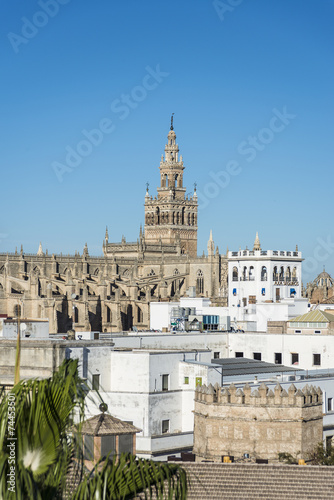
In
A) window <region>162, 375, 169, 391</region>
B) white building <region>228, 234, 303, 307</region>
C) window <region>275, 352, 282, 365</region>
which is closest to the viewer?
window <region>162, 375, 169, 391</region>

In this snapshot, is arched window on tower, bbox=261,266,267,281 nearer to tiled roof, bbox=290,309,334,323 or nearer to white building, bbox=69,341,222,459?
tiled roof, bbox=290,309,334,323

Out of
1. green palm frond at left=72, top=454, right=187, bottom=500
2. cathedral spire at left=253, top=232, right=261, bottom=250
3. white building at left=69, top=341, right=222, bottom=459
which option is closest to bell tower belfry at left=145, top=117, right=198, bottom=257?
cathedral spire at left=253, top=232, right=261, bottom=250

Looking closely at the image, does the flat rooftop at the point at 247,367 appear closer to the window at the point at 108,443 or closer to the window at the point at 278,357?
the window at the point at 278,357

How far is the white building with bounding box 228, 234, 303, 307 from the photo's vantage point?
65.3m

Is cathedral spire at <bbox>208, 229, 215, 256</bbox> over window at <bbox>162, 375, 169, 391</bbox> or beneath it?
Result: over

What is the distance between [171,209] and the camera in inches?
4515

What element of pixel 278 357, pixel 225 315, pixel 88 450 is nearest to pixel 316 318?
pixel 278 357

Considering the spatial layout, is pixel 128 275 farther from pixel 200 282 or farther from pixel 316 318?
pixel 316 318

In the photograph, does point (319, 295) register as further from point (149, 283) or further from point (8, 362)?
point (8, 362)

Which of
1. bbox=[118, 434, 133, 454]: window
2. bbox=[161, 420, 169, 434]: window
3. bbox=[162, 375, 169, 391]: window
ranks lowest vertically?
bbox=[161, 420, 169, 434]: window

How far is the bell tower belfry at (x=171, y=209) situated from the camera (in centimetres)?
11481

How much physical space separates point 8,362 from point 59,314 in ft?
134

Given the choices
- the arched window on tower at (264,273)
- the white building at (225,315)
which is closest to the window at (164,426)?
the white building at (225,315)

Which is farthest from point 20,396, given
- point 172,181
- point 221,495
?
point 172,181
